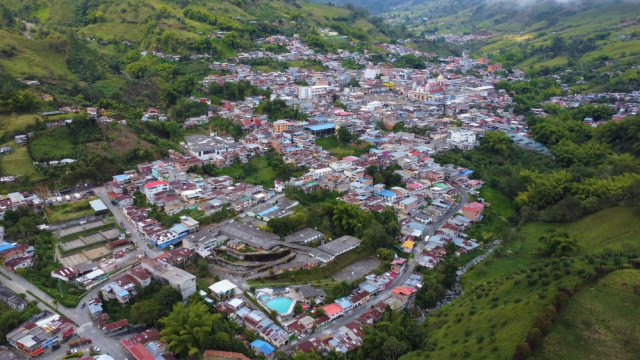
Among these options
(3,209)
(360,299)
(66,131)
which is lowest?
(360,299)

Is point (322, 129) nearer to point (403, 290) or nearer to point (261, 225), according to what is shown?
point (261, 225)

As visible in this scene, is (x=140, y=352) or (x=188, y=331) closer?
(x=140, y=352)

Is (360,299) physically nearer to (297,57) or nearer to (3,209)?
(3,209)

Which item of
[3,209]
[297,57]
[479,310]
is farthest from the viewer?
[297,57]

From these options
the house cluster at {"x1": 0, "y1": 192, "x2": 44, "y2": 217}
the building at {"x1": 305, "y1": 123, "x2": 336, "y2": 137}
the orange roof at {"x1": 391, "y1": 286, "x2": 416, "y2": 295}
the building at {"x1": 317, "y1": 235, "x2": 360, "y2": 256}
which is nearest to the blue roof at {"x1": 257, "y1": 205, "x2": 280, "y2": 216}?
the building at {"x1": 317, "y1": 235, "x2": 360, "y2": 256}

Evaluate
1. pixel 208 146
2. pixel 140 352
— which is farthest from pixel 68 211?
pixel 140 352

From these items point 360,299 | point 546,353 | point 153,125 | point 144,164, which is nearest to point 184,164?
point 144,164
